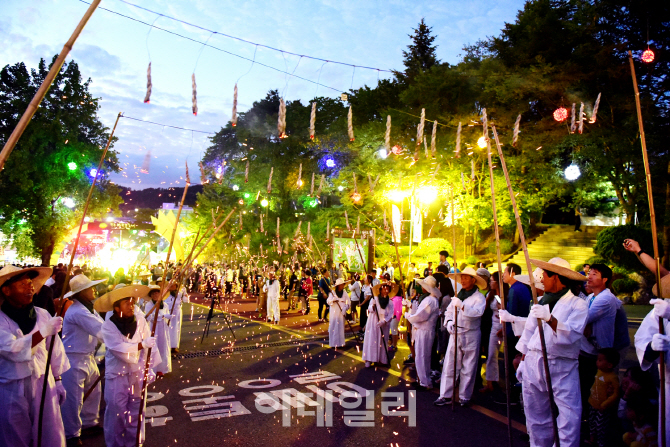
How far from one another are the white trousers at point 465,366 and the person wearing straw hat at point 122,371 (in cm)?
424

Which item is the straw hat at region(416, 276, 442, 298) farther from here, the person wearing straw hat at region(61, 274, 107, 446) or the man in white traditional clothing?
the person wearing straw hat at region(61, 274, 107, 446)

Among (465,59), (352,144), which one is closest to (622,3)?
(465,59)

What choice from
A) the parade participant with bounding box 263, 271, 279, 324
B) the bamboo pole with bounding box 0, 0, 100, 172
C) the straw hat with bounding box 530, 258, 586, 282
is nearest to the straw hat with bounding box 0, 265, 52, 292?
the bamboo pole with bounding box 0, 0, 100, 172

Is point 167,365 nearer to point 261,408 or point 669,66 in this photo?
point 261,408

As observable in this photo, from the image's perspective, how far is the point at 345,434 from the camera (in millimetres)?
5289

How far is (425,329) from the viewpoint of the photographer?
7531mm

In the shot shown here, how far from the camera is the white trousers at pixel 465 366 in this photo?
6465mm

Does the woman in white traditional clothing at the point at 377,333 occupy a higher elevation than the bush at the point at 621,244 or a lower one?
lower

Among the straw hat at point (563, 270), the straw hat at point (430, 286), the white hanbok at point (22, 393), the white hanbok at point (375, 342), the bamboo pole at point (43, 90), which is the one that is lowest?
the white hanbok at point (375, 342)

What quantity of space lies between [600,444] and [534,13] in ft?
65.7

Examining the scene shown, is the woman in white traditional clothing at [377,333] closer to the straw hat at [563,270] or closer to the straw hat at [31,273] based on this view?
the straw hat at [563,270]

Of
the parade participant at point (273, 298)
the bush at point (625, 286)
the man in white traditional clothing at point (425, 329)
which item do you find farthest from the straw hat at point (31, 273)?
the bush at point (625, 286)

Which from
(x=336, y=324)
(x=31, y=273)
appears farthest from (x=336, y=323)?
(x=31, y=273)

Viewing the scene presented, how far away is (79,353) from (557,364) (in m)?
5.41
